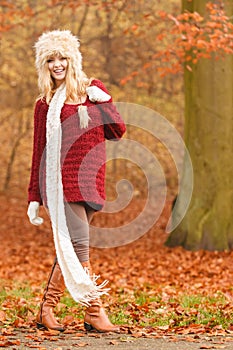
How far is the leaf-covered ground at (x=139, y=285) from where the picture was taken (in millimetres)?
5578

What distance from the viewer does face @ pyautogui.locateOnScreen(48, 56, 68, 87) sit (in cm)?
532

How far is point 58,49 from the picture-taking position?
5.29 m

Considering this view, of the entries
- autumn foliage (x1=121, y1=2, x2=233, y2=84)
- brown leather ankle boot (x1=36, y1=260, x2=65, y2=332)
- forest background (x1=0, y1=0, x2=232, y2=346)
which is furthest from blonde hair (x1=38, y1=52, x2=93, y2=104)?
autumn foliage (x1=121, y1=2, x2=233, y2=84)

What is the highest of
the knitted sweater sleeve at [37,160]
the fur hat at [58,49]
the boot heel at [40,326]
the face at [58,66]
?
the fur hat at [58,49]

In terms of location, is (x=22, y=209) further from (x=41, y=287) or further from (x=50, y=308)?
(x=50, y=308)

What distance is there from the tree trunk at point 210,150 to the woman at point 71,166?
664cm

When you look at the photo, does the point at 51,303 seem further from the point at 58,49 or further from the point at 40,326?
the point at 58,49

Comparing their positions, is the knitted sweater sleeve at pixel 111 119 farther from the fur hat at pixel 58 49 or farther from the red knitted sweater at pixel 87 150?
the fur hat at pixel 58 49

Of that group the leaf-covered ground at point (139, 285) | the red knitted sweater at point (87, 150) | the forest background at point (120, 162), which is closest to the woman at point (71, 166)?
the red knitted sweater at point (87, 150)

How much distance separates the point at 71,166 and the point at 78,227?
17.9 inches

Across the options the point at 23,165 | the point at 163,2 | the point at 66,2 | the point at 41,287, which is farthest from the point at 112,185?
the point at 41,287

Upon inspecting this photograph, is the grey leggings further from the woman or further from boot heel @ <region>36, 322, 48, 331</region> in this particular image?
boot heel @ <region>36, 322, 48, 331</region>

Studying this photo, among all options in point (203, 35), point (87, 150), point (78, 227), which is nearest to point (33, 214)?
point (78, 227)

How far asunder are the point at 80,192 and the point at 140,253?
7527 millimetres
